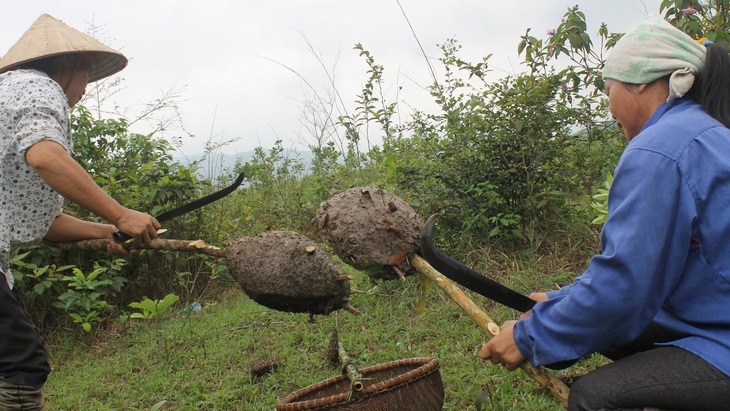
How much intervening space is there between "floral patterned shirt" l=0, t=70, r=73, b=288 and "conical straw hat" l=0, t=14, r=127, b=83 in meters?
0.10

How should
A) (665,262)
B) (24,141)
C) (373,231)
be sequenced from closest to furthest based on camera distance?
(665,262)
(24,141)
(373,231)

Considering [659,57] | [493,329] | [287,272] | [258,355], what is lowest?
[258,355]

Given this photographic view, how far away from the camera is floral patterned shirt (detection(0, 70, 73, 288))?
6.67 feet

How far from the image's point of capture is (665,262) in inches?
52.7

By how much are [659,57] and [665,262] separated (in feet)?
1.92

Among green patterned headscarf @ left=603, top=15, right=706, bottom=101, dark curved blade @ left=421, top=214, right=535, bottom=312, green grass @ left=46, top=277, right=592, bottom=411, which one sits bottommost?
green grass @ left=46, top=277, right=592, bottom=411

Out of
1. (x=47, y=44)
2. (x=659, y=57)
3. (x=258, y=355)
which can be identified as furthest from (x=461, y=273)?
(x=258, y=355)

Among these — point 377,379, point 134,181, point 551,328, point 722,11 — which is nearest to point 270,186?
point 134,181

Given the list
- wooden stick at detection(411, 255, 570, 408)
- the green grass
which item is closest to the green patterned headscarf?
wooden stick at detection(411, 255, 570, 408)

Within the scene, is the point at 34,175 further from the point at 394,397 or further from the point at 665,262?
the point at 665,262

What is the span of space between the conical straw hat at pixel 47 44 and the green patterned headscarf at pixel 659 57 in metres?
2.18

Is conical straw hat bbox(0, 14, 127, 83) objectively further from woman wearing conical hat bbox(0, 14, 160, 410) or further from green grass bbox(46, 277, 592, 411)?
green grass bbox(46, 277, 592, 411)

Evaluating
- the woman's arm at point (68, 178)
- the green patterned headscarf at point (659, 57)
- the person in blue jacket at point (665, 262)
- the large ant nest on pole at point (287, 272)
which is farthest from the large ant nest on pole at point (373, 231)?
the green patterned headscarf at point (659, 57)

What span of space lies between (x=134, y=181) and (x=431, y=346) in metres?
3.01
